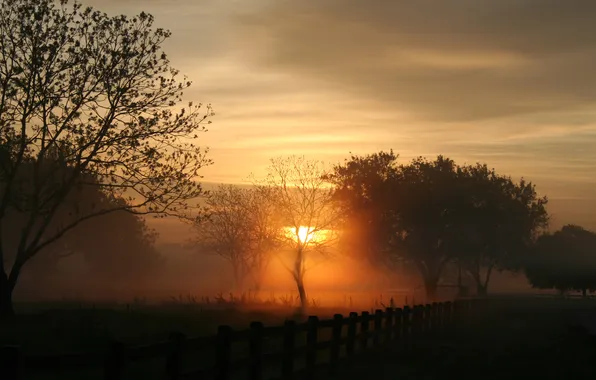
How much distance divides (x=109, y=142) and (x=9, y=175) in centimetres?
403

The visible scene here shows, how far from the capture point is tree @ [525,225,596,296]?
109 m

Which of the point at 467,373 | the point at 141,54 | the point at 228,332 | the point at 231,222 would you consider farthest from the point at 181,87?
the point at 231,222

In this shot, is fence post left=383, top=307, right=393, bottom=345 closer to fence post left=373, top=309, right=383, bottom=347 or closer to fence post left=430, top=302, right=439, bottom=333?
fence post left=373, top=309, right=383, bottom=347

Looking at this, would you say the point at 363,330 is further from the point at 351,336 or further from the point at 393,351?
the point at 393,351

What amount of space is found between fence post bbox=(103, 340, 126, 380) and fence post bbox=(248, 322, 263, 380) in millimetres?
4045

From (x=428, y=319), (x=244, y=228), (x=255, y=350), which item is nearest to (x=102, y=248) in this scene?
(x=244, y=228)

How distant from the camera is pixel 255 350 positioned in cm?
1224

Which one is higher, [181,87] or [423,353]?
[181,87]

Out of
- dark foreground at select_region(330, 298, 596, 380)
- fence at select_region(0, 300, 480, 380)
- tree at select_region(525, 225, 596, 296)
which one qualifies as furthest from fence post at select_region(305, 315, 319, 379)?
tree at select_region(525, 225, 596, 296)

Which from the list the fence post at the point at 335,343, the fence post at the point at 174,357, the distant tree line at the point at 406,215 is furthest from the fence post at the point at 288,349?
the distant tree line at the point at 406,215

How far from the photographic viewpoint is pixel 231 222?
8419cm

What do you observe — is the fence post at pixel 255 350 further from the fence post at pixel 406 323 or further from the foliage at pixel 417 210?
the foliage at pixel 417 210

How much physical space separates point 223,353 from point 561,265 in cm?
11193

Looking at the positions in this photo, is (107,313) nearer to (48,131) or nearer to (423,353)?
(48,131)
